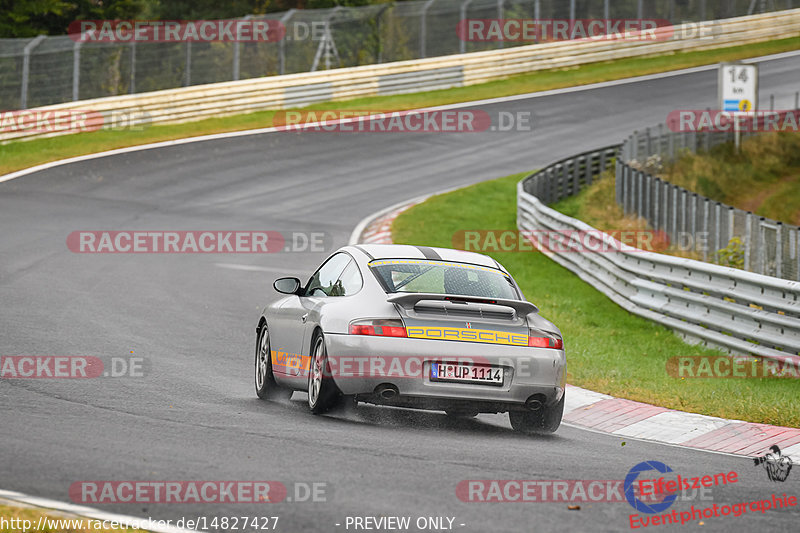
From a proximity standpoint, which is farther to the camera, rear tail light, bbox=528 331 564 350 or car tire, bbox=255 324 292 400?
car tire, bbox=255 324 292 400

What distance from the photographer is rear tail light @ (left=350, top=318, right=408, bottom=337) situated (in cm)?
871

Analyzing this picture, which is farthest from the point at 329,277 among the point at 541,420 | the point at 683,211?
the point at 683,211

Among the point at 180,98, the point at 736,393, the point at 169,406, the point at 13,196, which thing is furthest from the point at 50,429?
the point at 180,98

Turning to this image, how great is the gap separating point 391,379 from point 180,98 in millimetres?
25687

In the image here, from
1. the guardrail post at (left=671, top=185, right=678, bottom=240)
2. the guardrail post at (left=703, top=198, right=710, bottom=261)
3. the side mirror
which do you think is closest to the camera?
the side mirror

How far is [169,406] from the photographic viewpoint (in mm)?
9211

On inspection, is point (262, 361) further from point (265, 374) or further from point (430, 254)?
point (430, 254)

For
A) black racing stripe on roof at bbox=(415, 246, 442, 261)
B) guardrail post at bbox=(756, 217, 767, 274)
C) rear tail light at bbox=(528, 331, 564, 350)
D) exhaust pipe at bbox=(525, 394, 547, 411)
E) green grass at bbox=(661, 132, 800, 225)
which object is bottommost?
green grass at bbox=(661, 132, 800, 225)

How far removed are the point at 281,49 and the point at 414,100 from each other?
4.32 metres

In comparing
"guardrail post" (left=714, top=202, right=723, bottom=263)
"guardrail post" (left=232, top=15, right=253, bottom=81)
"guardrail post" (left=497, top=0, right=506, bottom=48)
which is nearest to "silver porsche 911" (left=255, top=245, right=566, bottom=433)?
"guardrail post" (left=714, top=202, right=723, bottom=263)

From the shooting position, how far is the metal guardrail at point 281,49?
99.5 feet

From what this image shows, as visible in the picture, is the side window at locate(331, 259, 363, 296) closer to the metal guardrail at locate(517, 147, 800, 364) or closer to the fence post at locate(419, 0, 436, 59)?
the metal guardrail at locate(517, 147, 800, 364)

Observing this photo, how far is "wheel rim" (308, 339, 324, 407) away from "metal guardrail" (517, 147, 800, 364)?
5.38 m

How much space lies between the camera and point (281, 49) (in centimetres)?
3603
